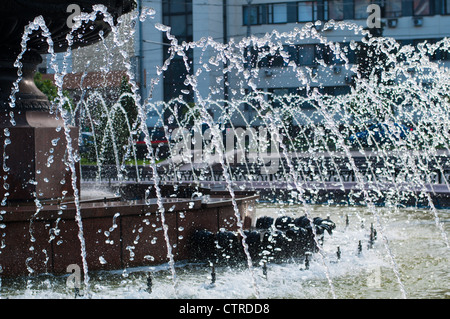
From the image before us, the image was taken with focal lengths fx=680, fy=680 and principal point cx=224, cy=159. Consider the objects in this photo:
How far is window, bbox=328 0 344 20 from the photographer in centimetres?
4784

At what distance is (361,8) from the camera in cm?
4741

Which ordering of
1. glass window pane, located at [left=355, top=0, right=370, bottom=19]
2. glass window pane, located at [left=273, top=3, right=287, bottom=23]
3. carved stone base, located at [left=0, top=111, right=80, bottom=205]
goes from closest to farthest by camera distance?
carved stone base, located at [left=0, top=111, right=80, bottom=205] → glass window pane, located at [left=355, top=0, right=370, bottom=19] → glass window pane, located at [left=273, top=3, right=287, bottom=23]

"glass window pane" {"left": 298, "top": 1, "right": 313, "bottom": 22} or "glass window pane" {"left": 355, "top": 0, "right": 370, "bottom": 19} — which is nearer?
"glass window pane" {"left": 355, "top": 0, "right": 370, "bottom": 19}

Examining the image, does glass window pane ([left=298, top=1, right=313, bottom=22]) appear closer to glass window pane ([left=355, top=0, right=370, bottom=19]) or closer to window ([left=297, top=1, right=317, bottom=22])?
window ([left=297, top=1, right=317, bottom=22])

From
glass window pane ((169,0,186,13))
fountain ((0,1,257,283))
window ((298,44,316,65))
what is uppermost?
glass window pane ((169,0,186,13))

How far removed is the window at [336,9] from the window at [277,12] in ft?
10.4

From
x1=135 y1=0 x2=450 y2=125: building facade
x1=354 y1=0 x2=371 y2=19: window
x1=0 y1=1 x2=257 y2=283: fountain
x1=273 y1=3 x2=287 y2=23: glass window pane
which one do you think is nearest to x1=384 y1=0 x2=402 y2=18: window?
x1=135 y1=0 x2=450 y2=125: building facade

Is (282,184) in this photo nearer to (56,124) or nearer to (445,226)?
(445,226)

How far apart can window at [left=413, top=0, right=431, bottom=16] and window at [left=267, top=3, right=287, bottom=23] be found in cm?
894

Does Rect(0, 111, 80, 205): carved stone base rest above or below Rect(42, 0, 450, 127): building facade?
below

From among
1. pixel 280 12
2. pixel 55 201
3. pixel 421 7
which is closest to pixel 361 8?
pixel 421 7

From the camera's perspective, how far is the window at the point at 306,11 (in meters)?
48.2

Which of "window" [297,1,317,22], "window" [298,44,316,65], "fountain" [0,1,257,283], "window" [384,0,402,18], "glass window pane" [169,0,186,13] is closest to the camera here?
"fountain" [0,1,257,283]

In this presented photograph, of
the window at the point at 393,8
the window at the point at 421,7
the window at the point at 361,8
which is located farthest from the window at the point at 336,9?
the window at the point at 421,7
